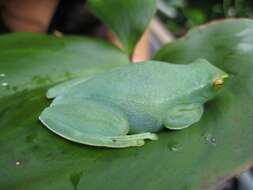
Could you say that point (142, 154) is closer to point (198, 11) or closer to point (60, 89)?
point (60, 89)

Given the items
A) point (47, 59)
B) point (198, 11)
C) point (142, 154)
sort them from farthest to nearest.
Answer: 1. point (198, 11)
2. point (47, 59)
3. point (142, 154)

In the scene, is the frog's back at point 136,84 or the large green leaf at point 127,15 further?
the large green leaf at point 127,15


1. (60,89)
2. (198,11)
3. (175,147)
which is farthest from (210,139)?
(198,11)

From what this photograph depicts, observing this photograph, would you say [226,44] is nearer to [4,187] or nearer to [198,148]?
[198,148]

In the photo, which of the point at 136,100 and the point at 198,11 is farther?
the point at 198,11

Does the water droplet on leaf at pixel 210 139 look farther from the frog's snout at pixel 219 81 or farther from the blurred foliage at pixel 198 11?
the blurred foliage at pixel 198 11

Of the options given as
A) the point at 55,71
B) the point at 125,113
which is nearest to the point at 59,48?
the point at 55,71

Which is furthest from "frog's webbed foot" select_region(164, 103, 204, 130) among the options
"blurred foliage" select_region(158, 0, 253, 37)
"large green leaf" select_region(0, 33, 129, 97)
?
"blurred foliage" select_region(158, 0, 253, 37)

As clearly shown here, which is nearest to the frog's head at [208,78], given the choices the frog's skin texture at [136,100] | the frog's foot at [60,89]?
the frog's skin texture at [136,100]
